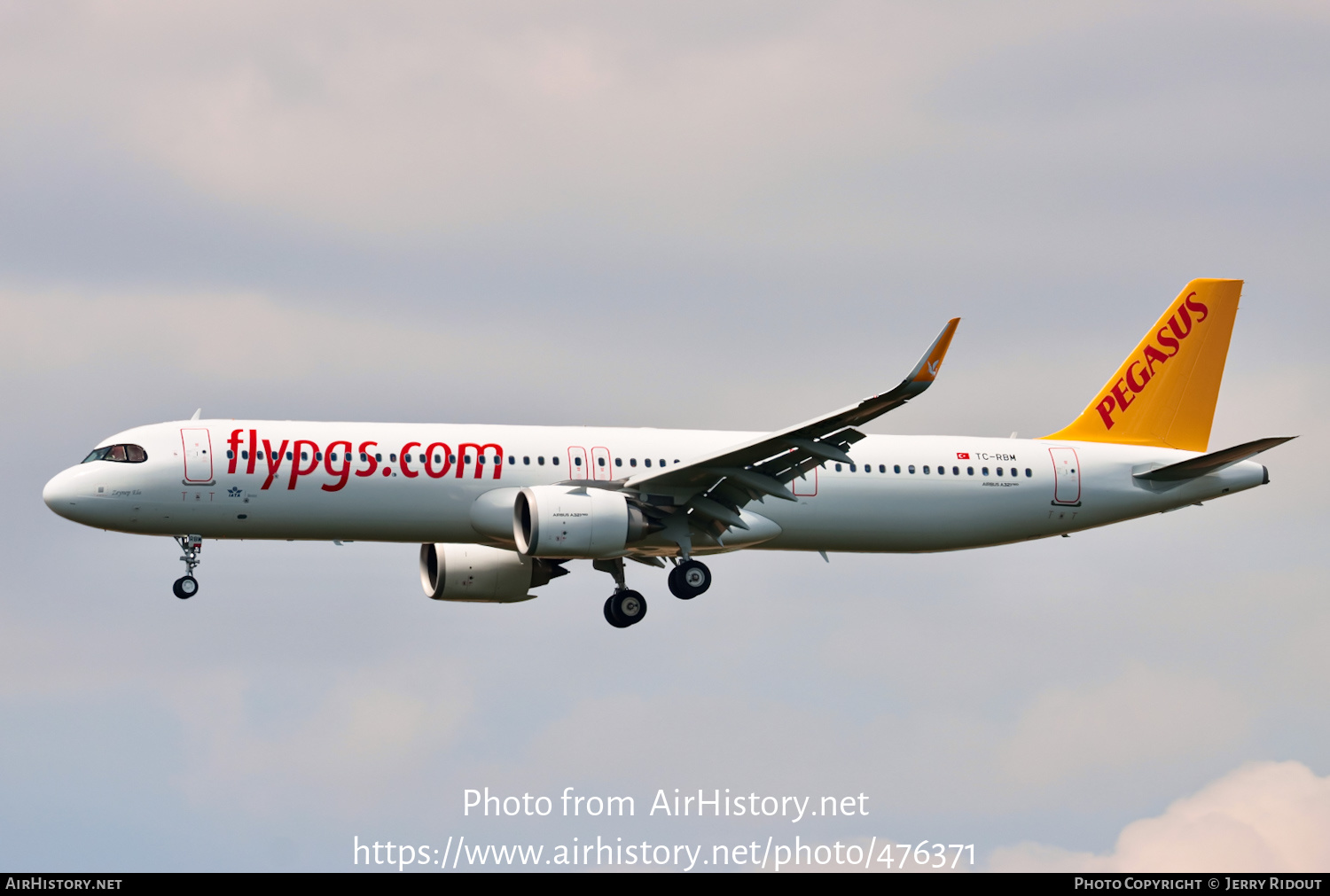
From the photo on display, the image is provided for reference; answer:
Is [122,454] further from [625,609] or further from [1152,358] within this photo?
[1152,358]

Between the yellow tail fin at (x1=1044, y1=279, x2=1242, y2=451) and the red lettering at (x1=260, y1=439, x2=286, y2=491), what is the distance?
73.5ft

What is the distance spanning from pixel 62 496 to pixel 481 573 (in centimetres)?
1239

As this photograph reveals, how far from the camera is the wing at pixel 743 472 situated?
141 feet

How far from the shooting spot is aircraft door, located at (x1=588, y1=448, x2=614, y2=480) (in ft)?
155

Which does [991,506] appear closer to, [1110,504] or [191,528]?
[1110,504]

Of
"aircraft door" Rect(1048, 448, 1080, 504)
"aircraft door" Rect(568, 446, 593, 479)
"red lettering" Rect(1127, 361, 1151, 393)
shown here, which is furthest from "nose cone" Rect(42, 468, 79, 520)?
"red lettering" Rect(1127, 361, 1151, 393)

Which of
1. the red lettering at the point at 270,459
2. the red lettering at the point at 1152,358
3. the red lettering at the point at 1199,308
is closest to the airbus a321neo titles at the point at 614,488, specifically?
the red lettering at the point at 270,459

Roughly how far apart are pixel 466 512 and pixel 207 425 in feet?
22.5

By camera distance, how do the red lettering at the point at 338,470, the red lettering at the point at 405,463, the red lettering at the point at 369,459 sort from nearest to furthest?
the red lettering at the point at 338,470 < the red lettering at the point at 369,459 < the red lettering at the point at 405,463

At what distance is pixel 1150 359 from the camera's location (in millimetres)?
54969

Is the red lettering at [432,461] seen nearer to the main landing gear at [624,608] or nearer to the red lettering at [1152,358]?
the main landing gear at [624,608]

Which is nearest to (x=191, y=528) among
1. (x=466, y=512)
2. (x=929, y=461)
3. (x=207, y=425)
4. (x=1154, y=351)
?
(x=207, y=425)

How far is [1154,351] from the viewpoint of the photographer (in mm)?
55188

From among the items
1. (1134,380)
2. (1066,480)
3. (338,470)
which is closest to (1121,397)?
(1134,380)
